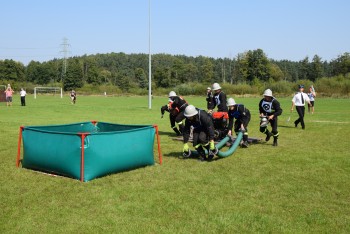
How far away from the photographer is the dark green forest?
273 ft

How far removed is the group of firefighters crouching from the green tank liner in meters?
1.48

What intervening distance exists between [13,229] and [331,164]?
8.06 meters

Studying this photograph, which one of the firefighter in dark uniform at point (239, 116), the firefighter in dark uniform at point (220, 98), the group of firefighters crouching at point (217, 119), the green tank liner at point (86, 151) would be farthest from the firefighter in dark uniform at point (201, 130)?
the firefighter in dark uniform at point (220, 98)

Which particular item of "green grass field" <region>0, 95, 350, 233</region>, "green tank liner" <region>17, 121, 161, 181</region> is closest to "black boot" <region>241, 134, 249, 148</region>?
"green grass field" <region>0, 95, 350, 233</region>

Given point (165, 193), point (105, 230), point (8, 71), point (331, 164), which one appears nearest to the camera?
point (105, 230)

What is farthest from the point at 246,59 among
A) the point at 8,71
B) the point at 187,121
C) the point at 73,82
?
the point at 187,121

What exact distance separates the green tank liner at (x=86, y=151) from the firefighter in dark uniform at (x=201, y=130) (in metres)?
1.22

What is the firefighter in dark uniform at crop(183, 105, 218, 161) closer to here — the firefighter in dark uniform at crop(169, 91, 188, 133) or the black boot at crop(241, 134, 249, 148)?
the firefighter in dark uniform at crop(169, 91, 188, 133)

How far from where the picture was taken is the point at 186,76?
138 m

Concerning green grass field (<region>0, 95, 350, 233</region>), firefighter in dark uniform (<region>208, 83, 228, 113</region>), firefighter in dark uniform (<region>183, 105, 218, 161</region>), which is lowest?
green grass field (<region>0, 95, 350, 233</region>)

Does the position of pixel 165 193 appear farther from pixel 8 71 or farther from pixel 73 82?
pixel 8 71

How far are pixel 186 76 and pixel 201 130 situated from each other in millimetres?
128291

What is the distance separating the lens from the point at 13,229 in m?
5.73

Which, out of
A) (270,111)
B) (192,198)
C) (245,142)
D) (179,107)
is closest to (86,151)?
(192,198)
